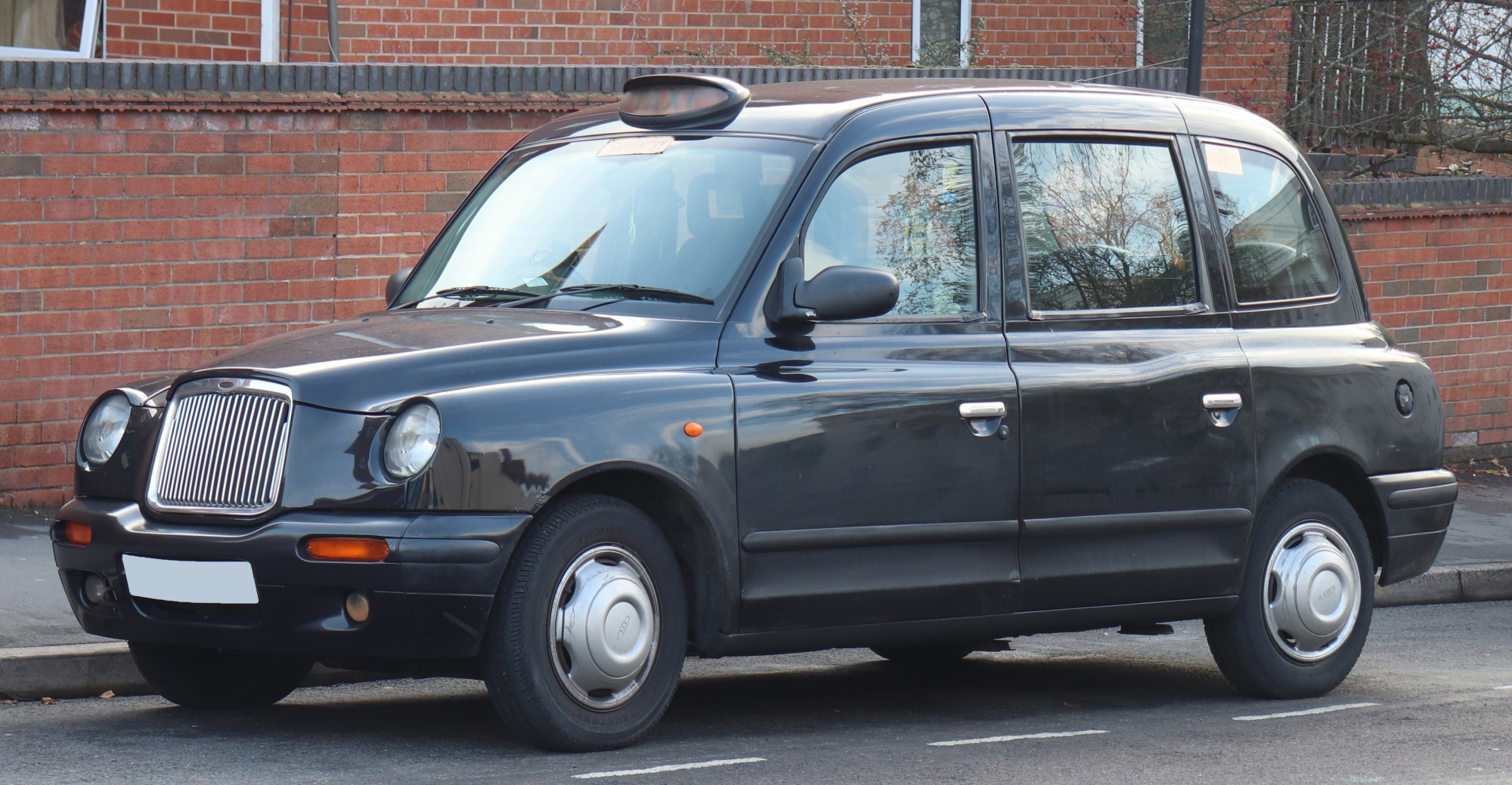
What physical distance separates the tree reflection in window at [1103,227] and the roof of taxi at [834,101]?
202mm

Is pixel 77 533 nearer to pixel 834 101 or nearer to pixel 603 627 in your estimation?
pixel 603 627

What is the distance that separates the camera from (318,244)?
10031mm

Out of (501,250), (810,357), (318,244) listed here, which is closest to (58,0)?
(318,244)

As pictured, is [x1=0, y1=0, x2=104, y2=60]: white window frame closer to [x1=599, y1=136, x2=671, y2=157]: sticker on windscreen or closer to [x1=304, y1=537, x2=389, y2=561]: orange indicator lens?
[x1=599, y1=136, x2=671, y2=157]: sticker on windscreen

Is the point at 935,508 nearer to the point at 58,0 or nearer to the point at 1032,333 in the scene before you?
the point at 1032,333

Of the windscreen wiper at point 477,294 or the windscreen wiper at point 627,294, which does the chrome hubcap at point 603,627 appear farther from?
the windscreen wiper at point 477,294

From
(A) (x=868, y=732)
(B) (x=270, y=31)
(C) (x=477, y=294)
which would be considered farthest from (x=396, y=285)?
(B) (x=270, y=31)

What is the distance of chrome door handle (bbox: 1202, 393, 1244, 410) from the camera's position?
676 cm

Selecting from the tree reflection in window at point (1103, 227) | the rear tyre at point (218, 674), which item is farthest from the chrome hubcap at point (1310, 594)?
the rear tyre at point (218, 674)

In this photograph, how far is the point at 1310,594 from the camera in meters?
7.14

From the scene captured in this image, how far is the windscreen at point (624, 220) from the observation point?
19.9 ft

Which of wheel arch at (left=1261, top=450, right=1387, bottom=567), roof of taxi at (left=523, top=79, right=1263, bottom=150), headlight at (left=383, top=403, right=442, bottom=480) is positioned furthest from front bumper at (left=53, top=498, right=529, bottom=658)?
wheel arch at (left=1261, top=450, right=1387, bottom=567)

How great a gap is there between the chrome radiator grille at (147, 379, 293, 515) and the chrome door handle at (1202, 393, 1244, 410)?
303cm

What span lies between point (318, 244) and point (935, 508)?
4847mm
